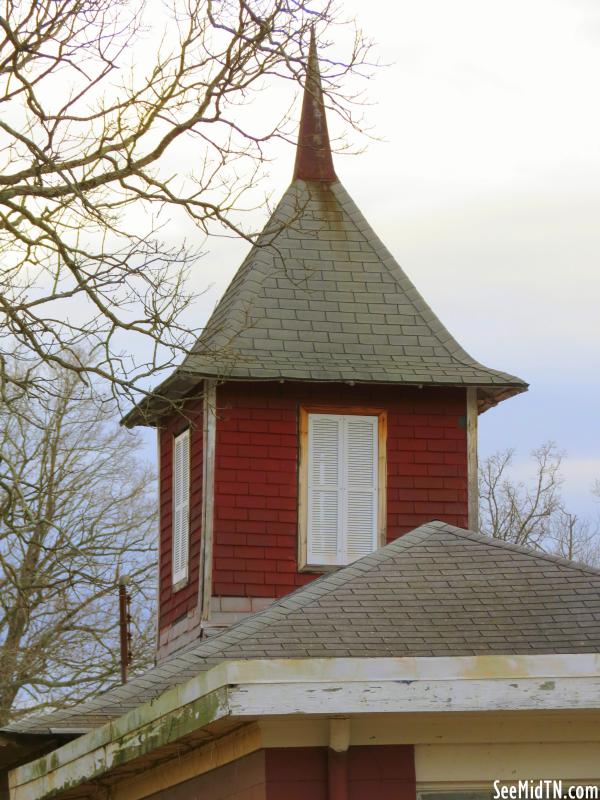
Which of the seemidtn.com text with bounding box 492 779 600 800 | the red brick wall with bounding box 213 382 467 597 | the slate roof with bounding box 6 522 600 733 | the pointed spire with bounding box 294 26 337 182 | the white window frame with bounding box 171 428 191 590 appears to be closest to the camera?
the seemidtn.com text with bounding box 492 779 600 800

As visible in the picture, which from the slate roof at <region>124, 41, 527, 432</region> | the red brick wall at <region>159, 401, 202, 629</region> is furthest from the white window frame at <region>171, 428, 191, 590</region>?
the slate roof at <region>124, 41, 527, 432</region>

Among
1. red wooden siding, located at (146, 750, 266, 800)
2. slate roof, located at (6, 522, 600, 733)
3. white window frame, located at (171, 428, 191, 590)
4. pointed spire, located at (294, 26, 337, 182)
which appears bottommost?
red wooden siding, located at (146, 750, 266, 800)

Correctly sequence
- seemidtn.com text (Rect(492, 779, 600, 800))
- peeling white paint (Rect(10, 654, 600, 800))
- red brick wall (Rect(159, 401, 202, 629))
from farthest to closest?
1. red brick wall (Rect(159, 401, 202, 629))
2. seemidtn.com text (Rect(492, 779, 600, 800))
3. peeling white paint (Rect(10, 654, 600, 800))

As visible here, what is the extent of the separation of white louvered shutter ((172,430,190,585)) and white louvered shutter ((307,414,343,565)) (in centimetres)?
148

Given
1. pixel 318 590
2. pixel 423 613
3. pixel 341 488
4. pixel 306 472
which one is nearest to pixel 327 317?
pixel 306 472

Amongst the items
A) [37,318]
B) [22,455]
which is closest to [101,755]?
[37,318]

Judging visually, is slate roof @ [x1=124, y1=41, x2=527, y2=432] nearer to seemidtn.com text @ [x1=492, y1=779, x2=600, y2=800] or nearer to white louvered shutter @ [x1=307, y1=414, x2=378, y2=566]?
white louvered shutter @ [x1=307, y1=414, x2=378, y2=566]

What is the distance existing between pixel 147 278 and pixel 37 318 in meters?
0.88

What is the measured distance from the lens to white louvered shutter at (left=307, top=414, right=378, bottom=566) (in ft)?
54.6

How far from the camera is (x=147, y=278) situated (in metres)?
12.5

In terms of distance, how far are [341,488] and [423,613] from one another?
5.24 metres

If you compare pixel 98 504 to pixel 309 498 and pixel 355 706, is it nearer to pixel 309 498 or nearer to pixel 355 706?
pixel 309 498

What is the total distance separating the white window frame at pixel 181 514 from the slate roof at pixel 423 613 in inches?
151

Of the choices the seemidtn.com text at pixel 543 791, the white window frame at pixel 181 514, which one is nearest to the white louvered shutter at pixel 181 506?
the white window frame at pixel 181 514
